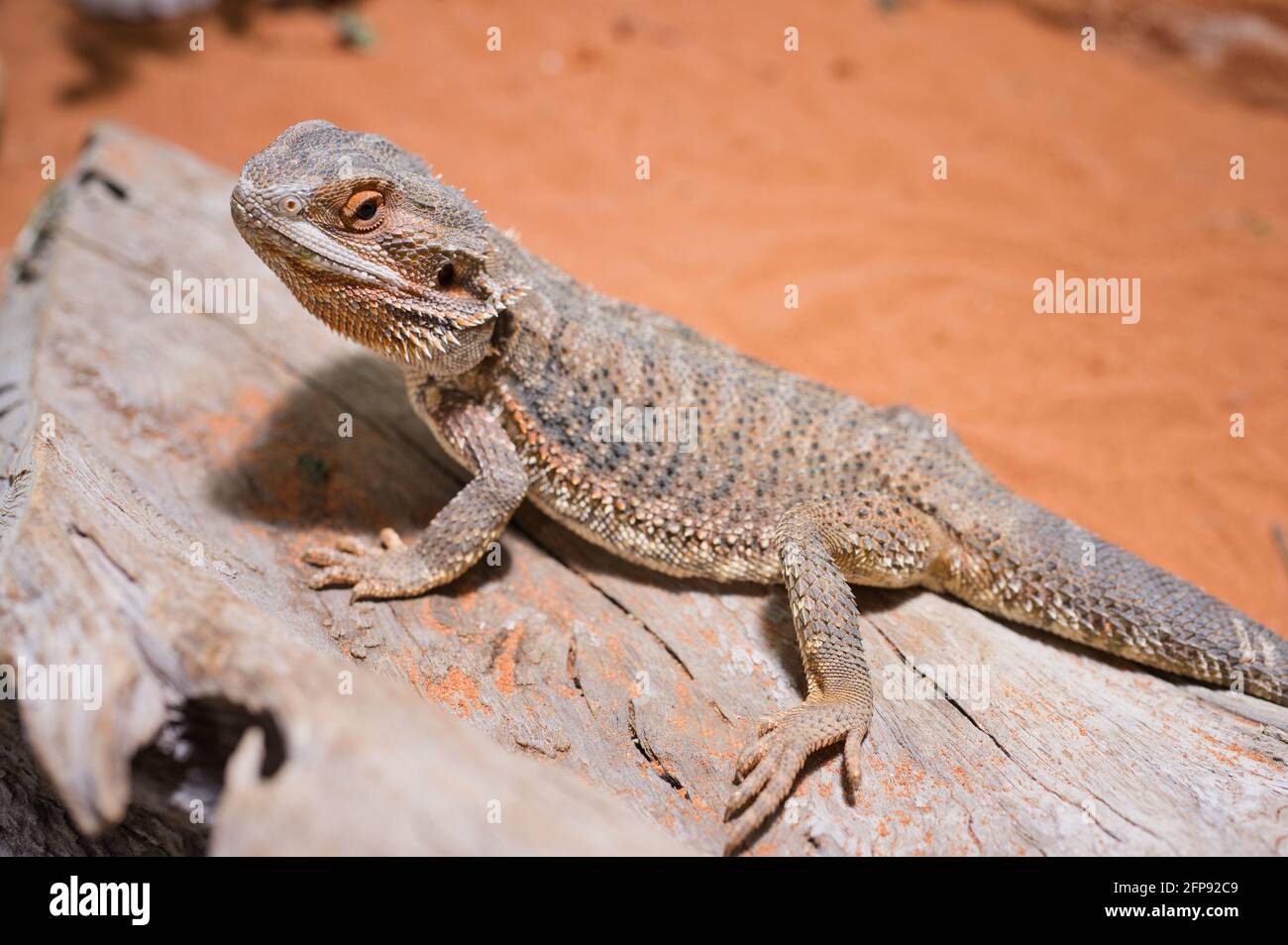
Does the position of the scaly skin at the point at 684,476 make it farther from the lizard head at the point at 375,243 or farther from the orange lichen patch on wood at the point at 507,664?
the orange lichen patch on wood at the point at 507,664

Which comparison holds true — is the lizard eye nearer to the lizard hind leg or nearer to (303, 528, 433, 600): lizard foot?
(303, 528, 433, 600): lizard foot

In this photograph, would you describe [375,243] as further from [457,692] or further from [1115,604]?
[1115,604]

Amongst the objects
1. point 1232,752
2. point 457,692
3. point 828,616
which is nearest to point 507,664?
point 457,692

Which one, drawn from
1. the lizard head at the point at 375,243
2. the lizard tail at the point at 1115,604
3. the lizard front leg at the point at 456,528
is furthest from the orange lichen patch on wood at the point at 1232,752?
the lizard head at the point at 375,243

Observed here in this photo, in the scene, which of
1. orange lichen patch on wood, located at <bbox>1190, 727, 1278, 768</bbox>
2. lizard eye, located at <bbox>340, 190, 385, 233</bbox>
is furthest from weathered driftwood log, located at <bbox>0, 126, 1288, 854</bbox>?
lizard eye, located at <bbox>340, 190, 385, 233</bbox>

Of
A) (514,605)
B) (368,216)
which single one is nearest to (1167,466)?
(514,605)

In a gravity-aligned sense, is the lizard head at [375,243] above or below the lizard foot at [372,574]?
above
